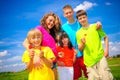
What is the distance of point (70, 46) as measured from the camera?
3.23 m

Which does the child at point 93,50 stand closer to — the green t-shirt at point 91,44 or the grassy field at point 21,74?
the green t-shirt at point 91,44

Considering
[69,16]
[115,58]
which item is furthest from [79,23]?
[115,58]

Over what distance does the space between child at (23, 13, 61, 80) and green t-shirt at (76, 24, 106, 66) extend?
0.26 m

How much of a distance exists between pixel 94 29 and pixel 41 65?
82cm

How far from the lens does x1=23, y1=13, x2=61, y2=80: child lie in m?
2.98

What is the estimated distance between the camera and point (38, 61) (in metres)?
2.69

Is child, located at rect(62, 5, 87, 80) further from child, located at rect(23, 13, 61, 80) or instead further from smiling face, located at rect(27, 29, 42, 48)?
smiling face, located at rect(27, 29, 42, 48)

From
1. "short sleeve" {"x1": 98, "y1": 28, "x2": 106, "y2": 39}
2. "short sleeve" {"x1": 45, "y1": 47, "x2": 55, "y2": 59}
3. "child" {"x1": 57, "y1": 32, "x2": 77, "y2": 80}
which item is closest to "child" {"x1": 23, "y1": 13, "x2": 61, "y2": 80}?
"child" {"x1": 57, "y1": 32, "x2": 77, "y2": 80}

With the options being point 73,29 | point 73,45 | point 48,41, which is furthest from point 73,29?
point 48,41

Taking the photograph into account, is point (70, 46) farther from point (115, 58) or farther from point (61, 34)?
point (115, 58)

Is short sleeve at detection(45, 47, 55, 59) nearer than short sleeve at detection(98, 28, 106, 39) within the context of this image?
Yes

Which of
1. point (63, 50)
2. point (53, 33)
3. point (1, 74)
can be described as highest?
point (53, 33)

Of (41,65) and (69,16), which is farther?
(69,16)

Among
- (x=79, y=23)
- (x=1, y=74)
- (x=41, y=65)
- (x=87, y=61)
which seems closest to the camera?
(x=41, y=65)
